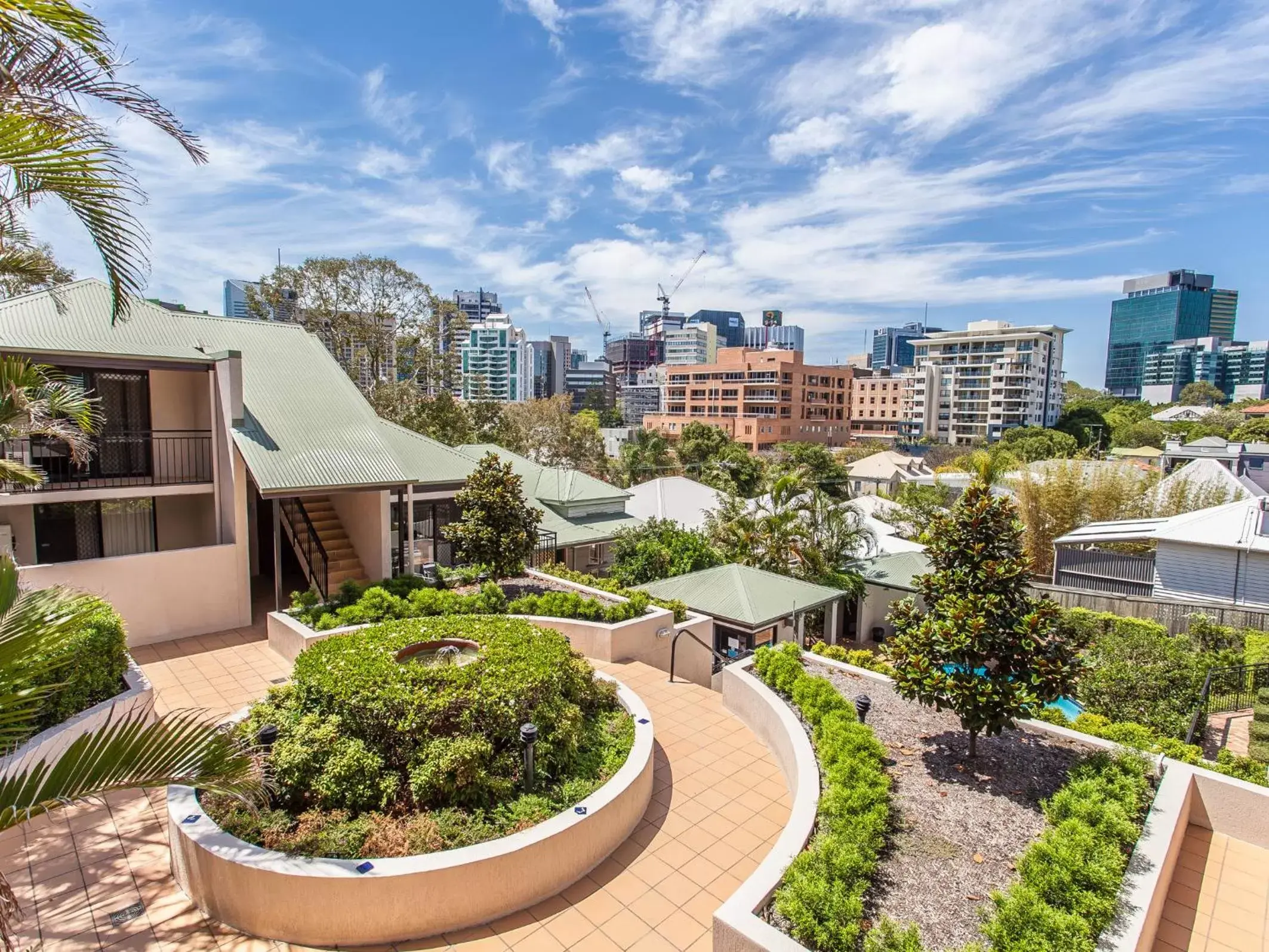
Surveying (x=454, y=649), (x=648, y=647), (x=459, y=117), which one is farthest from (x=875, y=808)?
(x=459, y=117)

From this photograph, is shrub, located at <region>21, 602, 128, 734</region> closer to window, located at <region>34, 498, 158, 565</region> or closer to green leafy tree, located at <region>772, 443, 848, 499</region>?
window, located at <region>34, 498, 158, 565</region>

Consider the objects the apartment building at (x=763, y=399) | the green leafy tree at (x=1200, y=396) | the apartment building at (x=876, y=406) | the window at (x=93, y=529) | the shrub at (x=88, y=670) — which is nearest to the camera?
the shrub at (x=88, y=670)

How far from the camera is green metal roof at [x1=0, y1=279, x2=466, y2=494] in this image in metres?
10.8

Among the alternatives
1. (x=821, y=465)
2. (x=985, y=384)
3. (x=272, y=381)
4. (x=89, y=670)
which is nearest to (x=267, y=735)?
(x=89, y=670)

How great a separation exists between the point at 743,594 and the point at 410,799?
24.6 feet

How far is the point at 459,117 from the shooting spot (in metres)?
14.5

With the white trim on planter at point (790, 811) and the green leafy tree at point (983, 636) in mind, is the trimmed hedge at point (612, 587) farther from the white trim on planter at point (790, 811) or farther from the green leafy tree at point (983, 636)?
the green leafy tree at point (983, 636)

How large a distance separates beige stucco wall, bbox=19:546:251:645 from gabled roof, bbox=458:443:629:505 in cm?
768

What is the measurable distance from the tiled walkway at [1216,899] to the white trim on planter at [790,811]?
2.83m

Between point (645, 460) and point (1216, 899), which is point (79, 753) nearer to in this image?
point (1216, 899)

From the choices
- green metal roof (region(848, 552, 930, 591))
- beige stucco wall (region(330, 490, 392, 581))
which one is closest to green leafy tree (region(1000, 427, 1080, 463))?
green metal roof (region(848, 552, 930, 591))

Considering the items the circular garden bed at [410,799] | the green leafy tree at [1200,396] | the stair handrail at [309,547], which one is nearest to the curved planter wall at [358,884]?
the circular garden bed at [410,799]

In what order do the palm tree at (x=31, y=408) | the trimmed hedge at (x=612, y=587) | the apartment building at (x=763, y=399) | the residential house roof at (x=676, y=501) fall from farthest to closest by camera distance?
the apartment building at (x=763, y=399) → the residential house roof at (x=676, y=501) → the trimmed hedge at (x=612, y=587) → the palm tree at (x=31, y=408)

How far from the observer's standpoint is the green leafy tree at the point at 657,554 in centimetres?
1584
